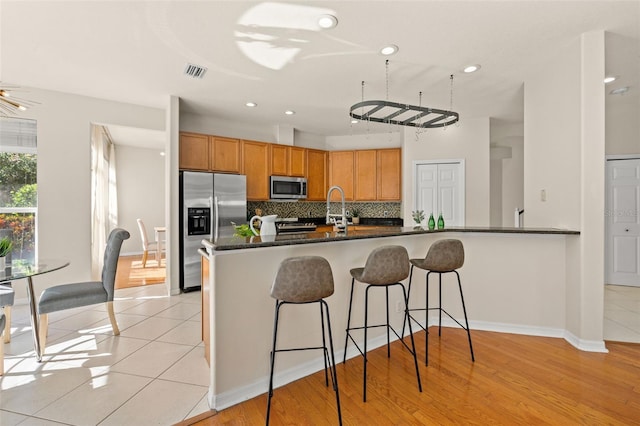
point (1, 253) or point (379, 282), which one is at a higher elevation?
point (1, 253)

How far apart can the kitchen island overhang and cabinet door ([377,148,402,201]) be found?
268 cm

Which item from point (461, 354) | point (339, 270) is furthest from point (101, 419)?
point (461, 354)

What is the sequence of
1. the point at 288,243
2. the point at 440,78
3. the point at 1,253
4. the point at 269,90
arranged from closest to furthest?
the point at 288,243 < the point at 1,253 < the point at 440,78 < the point at 269,90

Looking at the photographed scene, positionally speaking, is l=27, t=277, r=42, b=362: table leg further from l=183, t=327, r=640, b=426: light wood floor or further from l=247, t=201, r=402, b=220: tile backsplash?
l=247, t=201, r=402, b=220: tile backsplash

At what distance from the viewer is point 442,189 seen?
5.38 metres

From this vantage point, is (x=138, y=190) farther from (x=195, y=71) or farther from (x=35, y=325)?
(x=35, y=325)

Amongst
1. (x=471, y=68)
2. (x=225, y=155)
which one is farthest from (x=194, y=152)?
(x=471, y=68)

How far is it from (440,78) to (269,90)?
6.87ft

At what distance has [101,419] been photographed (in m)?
1.81

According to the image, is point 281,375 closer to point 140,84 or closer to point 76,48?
point 76,48

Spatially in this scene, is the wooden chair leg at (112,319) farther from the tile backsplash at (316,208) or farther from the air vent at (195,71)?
the tile backsplash at (316,208)

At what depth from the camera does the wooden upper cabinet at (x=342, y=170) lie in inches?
242

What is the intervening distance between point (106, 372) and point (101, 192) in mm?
4797

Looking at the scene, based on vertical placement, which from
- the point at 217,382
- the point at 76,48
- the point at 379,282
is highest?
the point at 76,48
